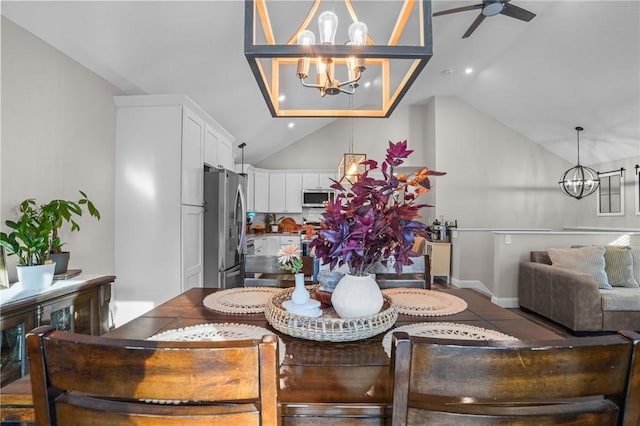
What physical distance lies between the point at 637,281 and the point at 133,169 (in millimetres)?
5244

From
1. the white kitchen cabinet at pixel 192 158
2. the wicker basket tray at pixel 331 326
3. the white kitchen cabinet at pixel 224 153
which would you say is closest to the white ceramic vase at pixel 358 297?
the wicker basket tray at pixel 331 326

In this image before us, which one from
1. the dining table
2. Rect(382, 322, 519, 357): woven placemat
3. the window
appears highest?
the window

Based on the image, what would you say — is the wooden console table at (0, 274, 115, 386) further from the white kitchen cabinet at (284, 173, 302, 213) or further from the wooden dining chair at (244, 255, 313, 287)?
the white kitchen cabinet at (284, 173, 302, 213)

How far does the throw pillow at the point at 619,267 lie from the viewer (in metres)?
3.51

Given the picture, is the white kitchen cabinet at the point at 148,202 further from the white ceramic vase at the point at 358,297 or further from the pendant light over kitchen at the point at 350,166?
the white ceramic vase at the point at 358,297

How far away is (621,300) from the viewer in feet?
10.5

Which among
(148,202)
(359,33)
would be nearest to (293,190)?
(148,202)

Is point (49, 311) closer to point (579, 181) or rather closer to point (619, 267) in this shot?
point (619, 267)

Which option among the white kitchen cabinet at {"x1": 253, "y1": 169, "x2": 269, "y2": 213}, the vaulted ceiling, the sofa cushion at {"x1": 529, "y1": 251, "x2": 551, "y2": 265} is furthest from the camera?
the white kitchen cabinet at {"x1": 253, "y1": 169, "x2": 269, "y2": 213}

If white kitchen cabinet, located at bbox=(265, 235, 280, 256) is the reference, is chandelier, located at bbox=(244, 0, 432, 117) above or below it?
above

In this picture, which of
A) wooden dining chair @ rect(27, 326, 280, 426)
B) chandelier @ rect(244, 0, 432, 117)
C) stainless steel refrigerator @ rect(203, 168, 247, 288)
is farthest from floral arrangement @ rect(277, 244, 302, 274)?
stainless steel refrigerator @ rect(203, 168, 247, 288)

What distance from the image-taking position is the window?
217 inches

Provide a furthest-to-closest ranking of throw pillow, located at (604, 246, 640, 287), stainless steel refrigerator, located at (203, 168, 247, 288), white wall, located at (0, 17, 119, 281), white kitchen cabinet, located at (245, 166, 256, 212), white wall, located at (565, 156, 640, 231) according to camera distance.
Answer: white kitchen cabinet, located at (245, 166, 256, 212) → white wall, located at (565, 156, 640, 231) → throw pillow, located at (604, 246, 640, 287) → stainless steel refrigerator, located at (203, 168, 247, 288) → white wall, located at (0, 17, 119, 281)

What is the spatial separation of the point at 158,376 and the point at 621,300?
13.9ft
